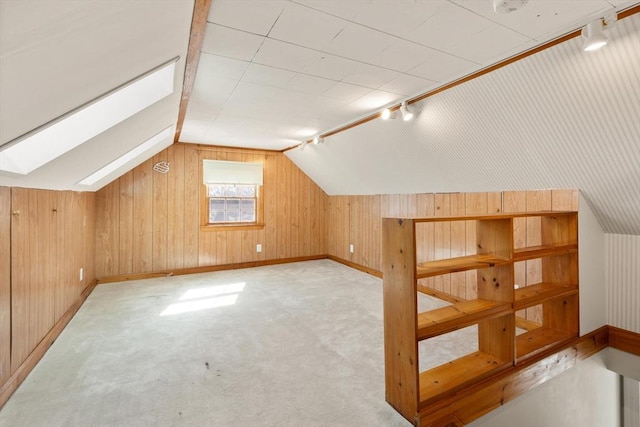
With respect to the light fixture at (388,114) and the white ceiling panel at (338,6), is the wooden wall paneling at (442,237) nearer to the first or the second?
the light fixture at (388,114)

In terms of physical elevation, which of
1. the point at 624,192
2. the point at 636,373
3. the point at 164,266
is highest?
Result: the point at 624,192

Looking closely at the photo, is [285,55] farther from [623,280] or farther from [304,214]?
[304,214]

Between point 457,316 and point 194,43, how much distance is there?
225 centimetres

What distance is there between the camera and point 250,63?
207cm

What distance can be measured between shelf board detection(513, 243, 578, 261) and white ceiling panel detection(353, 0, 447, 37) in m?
1.58

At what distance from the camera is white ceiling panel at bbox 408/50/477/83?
1938 millimetres

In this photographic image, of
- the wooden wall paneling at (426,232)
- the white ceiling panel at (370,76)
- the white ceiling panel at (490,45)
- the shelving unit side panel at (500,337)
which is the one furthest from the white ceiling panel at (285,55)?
the wooden wall paneling at (426,232)

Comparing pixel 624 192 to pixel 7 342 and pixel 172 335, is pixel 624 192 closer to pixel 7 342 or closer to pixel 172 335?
pixel 172 335

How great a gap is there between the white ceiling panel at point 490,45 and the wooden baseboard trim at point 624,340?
245 centimetres

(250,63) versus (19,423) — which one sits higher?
(250,63)

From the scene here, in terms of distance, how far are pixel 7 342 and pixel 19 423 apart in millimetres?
480

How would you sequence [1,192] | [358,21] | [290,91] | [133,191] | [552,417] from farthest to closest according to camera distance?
[133,191]
[290,91]
[552,417]
[1,192]
[358,21]

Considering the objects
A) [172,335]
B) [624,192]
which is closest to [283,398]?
[172,335]

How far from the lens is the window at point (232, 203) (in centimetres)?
506
